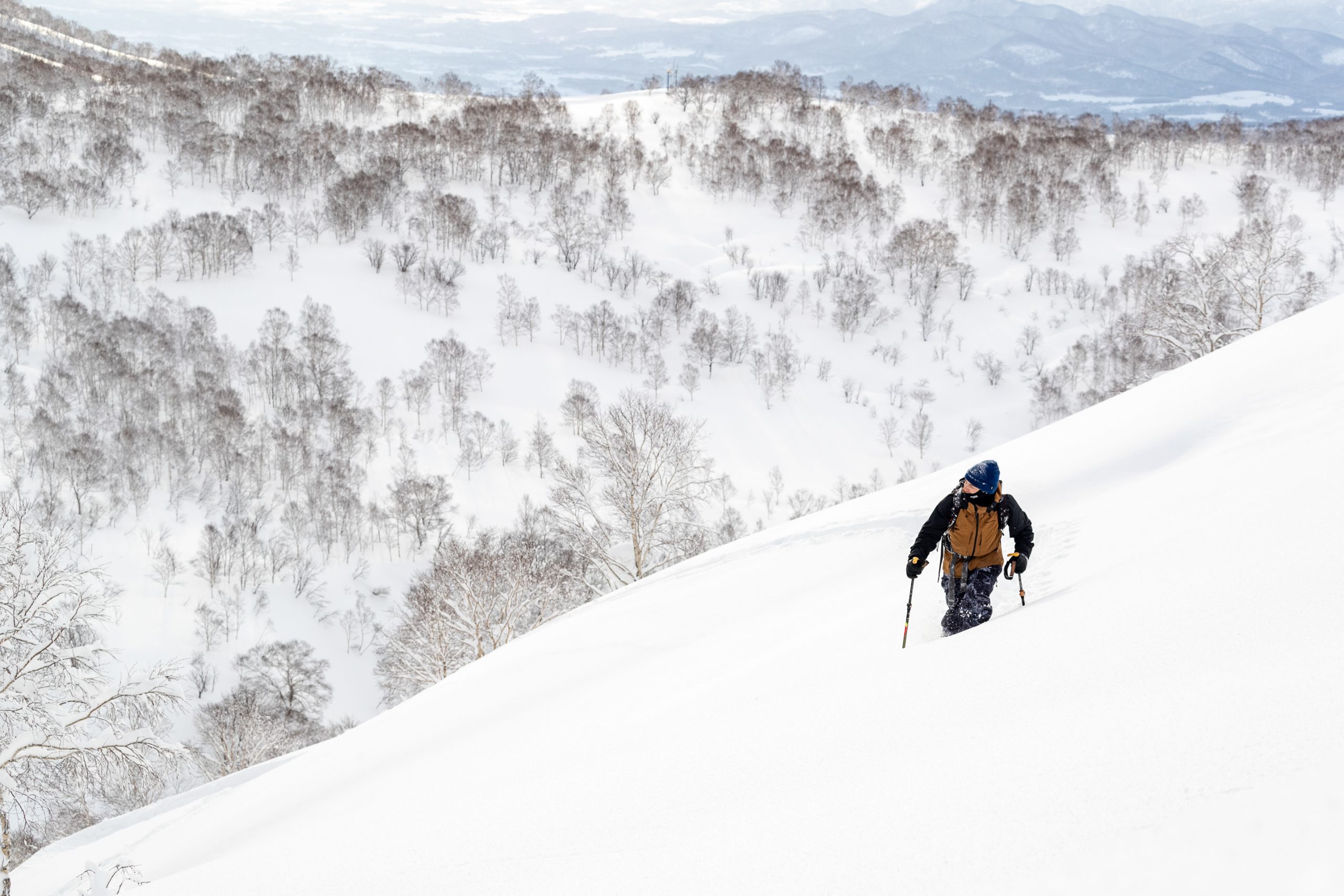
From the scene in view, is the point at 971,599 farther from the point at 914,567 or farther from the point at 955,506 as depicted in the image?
the point at 955,506

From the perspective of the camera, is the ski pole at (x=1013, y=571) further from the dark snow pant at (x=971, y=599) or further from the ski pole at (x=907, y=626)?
the ski pole at (x=907, y=626)

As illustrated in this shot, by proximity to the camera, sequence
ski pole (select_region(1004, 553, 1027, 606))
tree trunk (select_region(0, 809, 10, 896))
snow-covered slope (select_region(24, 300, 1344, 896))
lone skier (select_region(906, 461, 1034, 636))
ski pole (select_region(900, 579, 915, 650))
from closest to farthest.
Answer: snow-covered slope (select_region(24, 300, 1344, 896)) < ski pole (select_region(900, 579, 915, 650)) < ski pole (select_region(1004, 553, 1027, 606)) < lone skier (select_region(906, 461, 1034, 636)) < tree trunk (select_region(0, 809, 10, 896))

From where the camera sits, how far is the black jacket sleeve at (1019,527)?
6.79m

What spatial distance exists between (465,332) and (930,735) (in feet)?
273

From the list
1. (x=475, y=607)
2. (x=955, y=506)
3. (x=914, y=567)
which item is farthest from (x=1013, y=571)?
(x=475, y=607)

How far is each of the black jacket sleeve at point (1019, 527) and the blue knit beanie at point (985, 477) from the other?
0.23 meters

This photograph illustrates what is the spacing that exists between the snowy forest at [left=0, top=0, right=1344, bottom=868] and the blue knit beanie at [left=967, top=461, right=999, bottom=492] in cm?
604

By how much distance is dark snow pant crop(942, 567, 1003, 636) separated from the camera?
6859 millimetres

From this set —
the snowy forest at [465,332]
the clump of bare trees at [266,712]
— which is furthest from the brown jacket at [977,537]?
the clump of bare trees at [266,712]

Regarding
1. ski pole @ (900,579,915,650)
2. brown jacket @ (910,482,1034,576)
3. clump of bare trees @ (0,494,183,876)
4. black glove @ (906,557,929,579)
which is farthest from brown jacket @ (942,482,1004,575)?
clump of bare trees @ (0,494,183,876)

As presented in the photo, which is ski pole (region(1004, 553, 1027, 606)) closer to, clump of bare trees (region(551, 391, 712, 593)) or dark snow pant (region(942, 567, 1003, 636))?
dark snow pant (region(942, 567, 1003, 636))

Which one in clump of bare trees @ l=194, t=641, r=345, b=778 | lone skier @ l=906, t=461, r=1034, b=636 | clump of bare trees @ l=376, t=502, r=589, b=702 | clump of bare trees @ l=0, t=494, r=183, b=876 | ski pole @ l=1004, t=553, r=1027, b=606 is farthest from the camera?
clump of bare trees @ l=194, t=641, r=345, b=778

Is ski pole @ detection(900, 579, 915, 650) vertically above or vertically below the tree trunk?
above

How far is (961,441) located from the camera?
247ft
